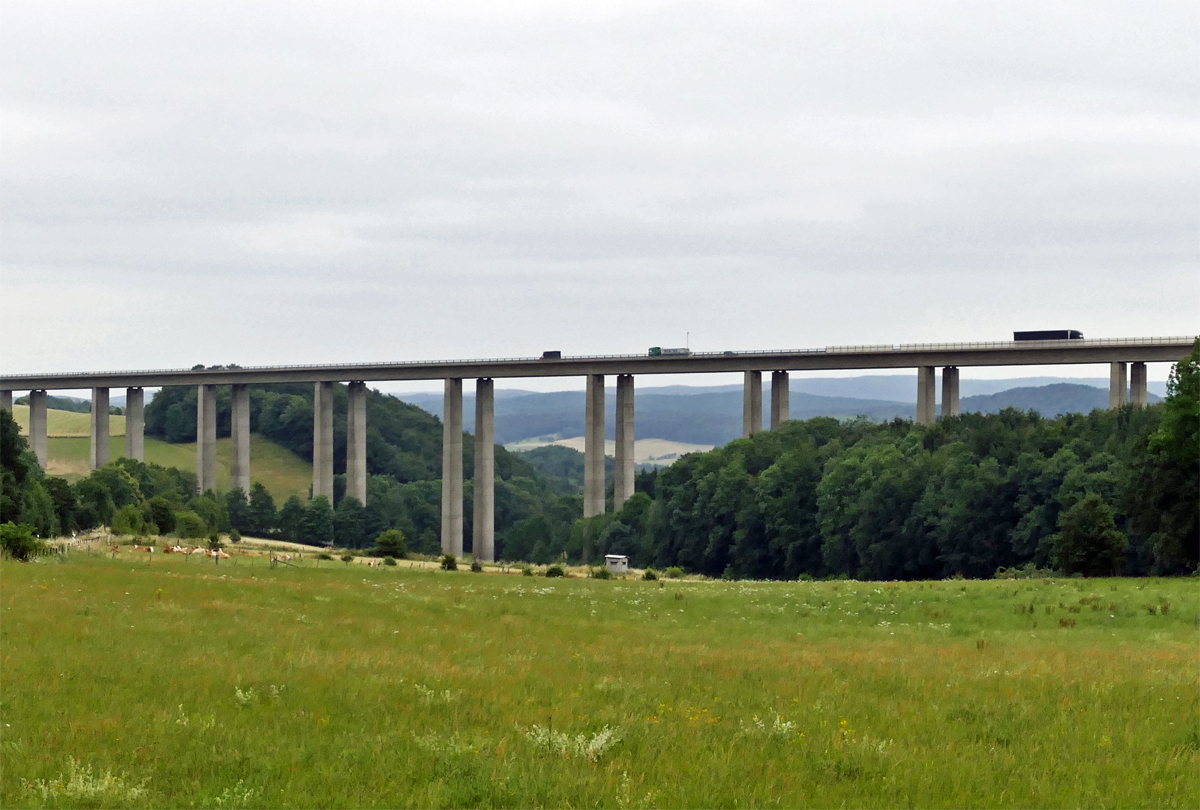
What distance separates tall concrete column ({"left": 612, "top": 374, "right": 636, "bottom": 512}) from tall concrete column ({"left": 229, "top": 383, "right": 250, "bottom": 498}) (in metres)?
53.0

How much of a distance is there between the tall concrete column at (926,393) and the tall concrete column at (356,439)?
63.7m

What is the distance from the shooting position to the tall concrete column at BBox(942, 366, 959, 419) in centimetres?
11012

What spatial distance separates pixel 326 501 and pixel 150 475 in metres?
23.3

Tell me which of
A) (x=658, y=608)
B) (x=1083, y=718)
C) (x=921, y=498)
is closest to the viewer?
(x=1083, y=718)

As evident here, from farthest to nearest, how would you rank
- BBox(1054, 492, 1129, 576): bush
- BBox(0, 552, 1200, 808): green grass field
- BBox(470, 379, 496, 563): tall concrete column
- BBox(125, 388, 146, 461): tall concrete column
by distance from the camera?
BBox(125, 388, 146, 461): tall concrete column → BBox(470, 379, 496, 563): tall concrete column → BBox(1054, 492, 1129, 576): bush → BBox(0, 552, 1200, 808): green grass field

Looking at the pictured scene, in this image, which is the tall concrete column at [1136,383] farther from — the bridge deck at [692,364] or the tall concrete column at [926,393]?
the tall concrete column at [926,393]

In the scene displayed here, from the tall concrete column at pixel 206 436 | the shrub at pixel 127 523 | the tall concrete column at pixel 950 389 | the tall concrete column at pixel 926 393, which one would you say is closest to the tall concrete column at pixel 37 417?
the tall concrete column at pixel 206 436

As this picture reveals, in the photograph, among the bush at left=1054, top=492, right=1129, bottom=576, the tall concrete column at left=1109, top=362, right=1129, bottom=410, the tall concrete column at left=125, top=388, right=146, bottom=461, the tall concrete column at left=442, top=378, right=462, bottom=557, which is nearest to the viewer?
the bush at left=1054, top=492, right=1129, bottom=576

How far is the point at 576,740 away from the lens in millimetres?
12109

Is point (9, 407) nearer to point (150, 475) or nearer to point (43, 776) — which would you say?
point (150, 475)

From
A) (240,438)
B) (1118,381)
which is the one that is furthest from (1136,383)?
(240,438)

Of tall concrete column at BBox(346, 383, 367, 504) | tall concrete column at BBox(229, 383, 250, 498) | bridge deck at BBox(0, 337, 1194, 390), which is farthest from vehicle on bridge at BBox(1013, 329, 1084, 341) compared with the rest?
tall concrete column at BBox(229, 383, 250, 498)

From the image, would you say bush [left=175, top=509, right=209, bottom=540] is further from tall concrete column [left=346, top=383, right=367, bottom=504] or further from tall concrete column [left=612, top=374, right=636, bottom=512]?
tall concrete column [left=612, top=374, right=636, bottom=512]

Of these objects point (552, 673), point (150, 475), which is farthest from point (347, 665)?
point (150, 475)
